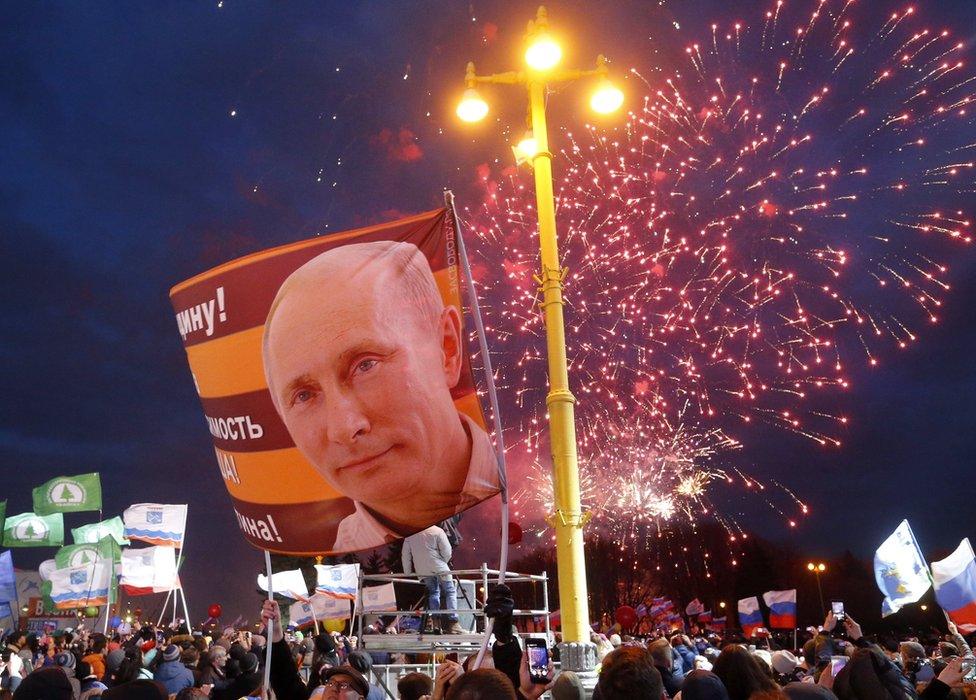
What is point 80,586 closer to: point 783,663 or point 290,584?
point 290,584

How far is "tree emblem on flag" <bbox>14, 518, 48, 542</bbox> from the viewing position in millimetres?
38500

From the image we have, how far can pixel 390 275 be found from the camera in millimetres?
6965

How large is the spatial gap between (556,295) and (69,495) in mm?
35773

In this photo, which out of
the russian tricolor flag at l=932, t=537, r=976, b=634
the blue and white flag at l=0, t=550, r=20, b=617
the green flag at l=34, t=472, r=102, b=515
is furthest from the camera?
the green flag at l=34, t=472, r=102, b=515

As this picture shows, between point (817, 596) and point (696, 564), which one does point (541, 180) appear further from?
point (817, 596)

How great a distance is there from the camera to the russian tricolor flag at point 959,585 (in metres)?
13.3

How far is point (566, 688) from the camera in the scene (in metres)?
4.81

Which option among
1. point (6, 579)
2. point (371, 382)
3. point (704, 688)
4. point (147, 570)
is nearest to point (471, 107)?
point (371, 382)

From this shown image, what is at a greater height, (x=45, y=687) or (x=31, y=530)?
(x=31, y=530)

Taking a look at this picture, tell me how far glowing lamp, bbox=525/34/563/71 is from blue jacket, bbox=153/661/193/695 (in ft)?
28.2

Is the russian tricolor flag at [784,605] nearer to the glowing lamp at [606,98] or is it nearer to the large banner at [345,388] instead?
the glowing lamp at [606,98]

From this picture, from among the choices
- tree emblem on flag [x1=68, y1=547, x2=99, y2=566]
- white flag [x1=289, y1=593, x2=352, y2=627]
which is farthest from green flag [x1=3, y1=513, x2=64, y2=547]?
white flag [x1=289, y1=593, x2=352, y2=627]

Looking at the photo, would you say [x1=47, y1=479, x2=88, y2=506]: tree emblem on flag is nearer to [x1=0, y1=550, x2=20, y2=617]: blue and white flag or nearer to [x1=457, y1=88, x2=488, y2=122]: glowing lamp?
[x1=0, y1=550, x2=20, y2=617]: blue and white flag

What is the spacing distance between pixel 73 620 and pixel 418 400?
63.1 metres
